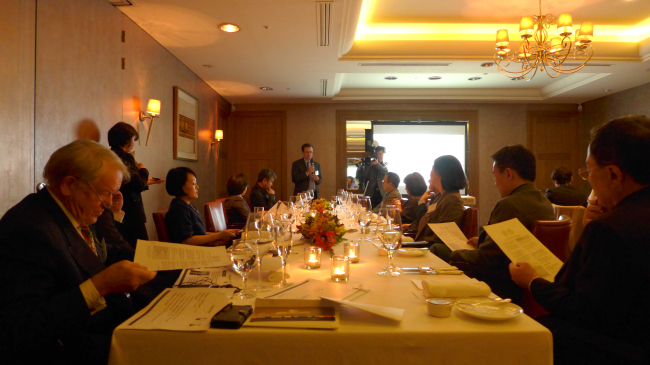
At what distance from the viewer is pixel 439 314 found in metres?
Answer: 1.06

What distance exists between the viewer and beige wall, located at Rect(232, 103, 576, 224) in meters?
8.69

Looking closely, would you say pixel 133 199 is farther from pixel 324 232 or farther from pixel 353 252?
pixel 353 252

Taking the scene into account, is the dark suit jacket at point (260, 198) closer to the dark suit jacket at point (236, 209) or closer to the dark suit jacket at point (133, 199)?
the dark suit jacket at point (236, 209)

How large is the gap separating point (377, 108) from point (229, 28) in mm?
4865

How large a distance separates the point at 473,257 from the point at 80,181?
1702 millimetres

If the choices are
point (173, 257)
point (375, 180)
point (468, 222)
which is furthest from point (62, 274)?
point (375, 180)

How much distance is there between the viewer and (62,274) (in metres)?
1.15

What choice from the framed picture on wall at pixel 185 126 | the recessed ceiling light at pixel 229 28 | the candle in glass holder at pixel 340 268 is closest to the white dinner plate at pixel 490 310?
the candle in glass holder at pixel 340 268

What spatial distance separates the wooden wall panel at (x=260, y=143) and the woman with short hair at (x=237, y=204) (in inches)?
162

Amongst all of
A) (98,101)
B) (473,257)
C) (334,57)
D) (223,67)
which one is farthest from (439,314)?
(223,67)

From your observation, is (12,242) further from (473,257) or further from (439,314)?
(473,257)

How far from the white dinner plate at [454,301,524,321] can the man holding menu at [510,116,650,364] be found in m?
0.19

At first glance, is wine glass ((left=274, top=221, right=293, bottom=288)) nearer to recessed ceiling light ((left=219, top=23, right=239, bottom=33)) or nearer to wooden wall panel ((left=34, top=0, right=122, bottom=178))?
wooden wall panel ((left=34, top=0, right=122, bottom=178))

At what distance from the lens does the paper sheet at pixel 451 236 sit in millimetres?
2129
